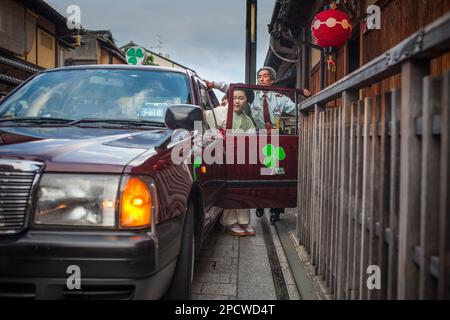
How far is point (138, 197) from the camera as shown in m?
1.82

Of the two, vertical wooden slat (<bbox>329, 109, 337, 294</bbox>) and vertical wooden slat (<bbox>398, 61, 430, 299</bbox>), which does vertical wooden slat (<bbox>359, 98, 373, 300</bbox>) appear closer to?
vertical wooden slat (<bbox>398, 61, 430, 299</bbox>)

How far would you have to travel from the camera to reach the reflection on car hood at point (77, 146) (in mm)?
1799

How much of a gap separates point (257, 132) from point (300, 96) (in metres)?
0.79

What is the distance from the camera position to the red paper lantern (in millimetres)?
5465

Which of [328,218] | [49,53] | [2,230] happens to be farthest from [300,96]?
[49,53]

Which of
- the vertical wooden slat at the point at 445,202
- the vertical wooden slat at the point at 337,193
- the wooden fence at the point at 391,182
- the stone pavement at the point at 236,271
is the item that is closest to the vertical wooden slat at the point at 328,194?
the wooden fence at the point at 391,182

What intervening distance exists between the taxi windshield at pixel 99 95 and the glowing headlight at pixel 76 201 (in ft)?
3.33

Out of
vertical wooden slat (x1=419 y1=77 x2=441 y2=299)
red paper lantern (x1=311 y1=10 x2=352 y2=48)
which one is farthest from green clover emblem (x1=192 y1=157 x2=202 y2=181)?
red paper lantern (x1=311 y1=10 x2=352 y2=48)

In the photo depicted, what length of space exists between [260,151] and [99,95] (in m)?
1.93

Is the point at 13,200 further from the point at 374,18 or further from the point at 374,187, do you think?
the point at 374,18

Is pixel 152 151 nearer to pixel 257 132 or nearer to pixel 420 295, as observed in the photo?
pixel 420 295

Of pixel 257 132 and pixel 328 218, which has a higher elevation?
pixel 257 132

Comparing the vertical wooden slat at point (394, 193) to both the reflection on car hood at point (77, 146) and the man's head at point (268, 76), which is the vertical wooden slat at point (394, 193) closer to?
the reflection on car hood at point (77, 146)

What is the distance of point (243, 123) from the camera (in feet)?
14.1
